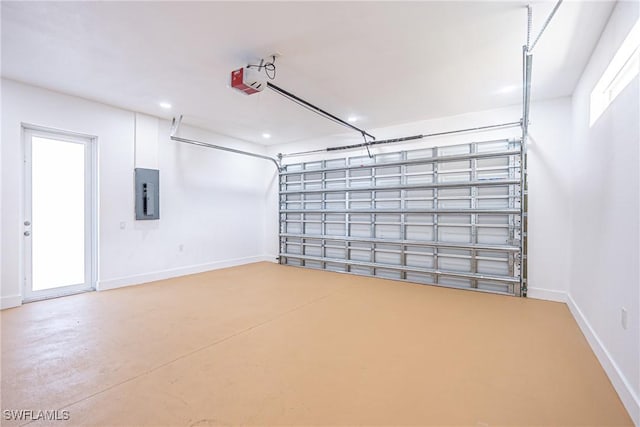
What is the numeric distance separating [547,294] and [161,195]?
23.2 feet

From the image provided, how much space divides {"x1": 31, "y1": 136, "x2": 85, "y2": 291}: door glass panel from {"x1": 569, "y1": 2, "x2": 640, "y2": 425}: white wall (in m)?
6.80

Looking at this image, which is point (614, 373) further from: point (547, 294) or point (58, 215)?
point (58, 215)

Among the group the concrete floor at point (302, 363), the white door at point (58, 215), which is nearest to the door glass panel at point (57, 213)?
the white door at point (58, 215)

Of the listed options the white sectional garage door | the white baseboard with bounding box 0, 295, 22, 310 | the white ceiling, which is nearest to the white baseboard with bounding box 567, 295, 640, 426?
the white sectional garage door

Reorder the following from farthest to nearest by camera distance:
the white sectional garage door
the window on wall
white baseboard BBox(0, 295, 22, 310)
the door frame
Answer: the white sectional garage door
the door frame
white baseboard BBox(0, 295, 22, 310)
the window on wall

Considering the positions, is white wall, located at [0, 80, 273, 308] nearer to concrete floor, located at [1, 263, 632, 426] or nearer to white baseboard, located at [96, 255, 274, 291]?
white baseboard, located at [96, 255, 274, 291]

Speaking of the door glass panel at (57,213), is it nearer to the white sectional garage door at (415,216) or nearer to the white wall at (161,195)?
the white wall at (161,195)

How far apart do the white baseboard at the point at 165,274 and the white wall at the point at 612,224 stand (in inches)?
253

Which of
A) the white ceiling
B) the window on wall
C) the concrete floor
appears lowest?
the concrete floor

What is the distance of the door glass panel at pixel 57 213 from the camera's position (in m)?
4.35

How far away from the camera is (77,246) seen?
4.75 m

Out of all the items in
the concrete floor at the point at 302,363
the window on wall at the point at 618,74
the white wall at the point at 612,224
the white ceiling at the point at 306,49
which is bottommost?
the concrete floor at the point at 302,363

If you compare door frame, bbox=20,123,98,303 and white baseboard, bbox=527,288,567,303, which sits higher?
door frame, bbox=20,123,98,303

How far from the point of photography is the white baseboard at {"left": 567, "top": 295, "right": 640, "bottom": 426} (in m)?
1.87
